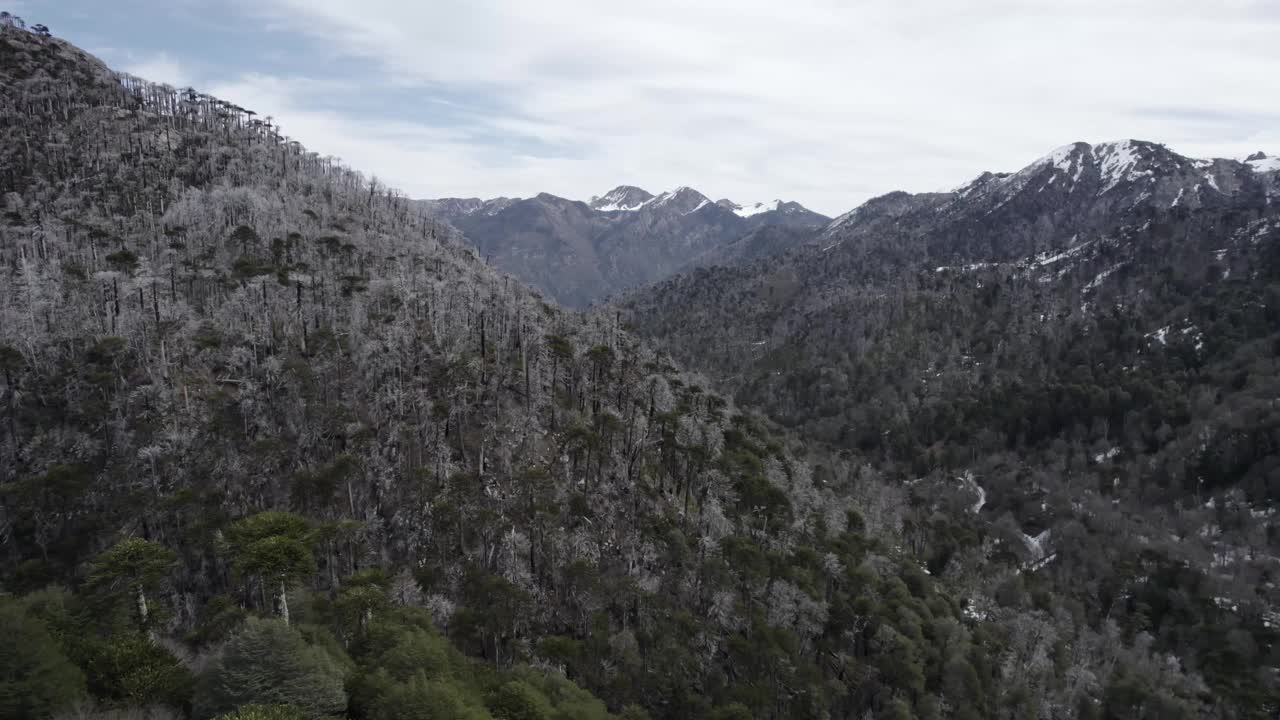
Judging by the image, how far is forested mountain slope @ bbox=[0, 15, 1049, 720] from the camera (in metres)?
35.3

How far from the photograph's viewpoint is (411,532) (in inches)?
2505

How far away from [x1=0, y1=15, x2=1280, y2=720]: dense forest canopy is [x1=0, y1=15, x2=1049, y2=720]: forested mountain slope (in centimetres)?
32

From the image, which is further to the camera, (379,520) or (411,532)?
(411,532)

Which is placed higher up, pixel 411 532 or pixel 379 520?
pixel 379 520

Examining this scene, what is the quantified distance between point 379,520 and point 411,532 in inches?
134

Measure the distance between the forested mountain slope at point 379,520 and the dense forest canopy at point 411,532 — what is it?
32 centimetres

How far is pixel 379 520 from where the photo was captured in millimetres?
63219

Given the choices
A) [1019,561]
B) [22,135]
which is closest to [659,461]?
[1019,561]

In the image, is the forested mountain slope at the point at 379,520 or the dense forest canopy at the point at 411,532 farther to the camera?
the dense forest canopy at the point at 411,532

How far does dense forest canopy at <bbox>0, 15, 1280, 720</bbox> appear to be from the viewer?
3656cm

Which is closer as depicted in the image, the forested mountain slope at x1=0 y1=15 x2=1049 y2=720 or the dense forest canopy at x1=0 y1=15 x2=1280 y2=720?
the forested mountain slope at x1=0 y1=15 x2=1049 y2=720

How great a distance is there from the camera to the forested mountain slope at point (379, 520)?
35.3 meters

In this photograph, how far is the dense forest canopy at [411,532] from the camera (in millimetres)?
36562

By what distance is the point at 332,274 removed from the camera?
339ft
